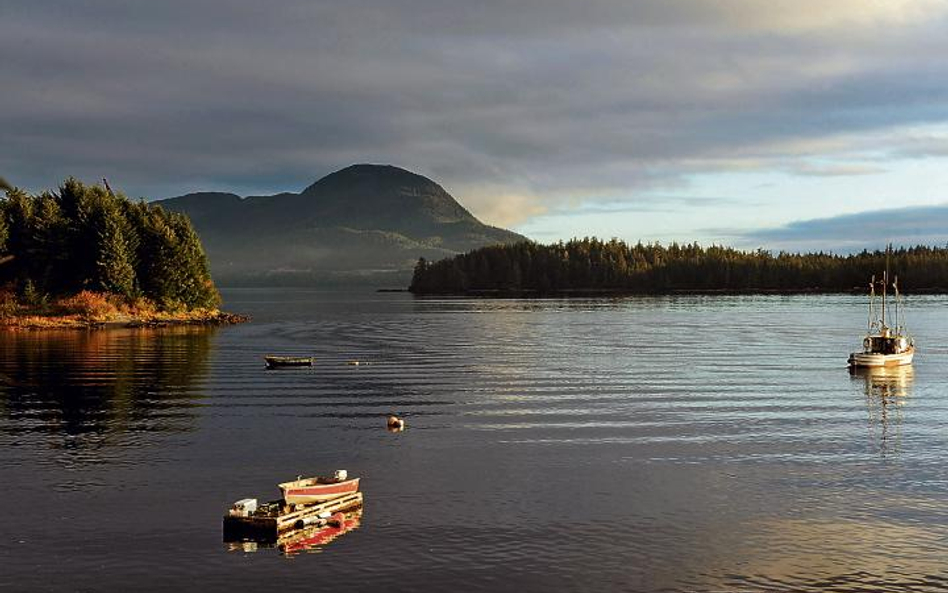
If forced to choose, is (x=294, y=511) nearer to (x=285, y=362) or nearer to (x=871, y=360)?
(x=285, y=362)

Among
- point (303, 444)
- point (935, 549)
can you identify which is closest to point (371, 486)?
point (303, 444)

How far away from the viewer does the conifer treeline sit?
173250 millimetres

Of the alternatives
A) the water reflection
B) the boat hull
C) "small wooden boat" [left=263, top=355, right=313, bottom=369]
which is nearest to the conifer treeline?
the water reflection

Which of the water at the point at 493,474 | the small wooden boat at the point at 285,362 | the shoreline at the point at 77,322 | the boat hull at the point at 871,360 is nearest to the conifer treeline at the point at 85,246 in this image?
the shoreline at the point at 77,322

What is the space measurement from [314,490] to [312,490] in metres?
0.10

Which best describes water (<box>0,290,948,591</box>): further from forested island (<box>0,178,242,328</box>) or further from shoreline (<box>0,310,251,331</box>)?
forested island (<box>0,178,242,328</box>)

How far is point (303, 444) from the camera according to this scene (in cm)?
5888

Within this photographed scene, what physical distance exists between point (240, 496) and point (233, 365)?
6831 centimetres

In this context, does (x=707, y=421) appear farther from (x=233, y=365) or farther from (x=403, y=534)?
(x=233, y=365)

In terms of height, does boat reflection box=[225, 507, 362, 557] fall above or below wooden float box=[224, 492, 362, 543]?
below

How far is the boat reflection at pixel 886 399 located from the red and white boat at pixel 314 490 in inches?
1392

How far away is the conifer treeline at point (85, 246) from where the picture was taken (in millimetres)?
173250

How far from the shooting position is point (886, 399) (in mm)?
82375

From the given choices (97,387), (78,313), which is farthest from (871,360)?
(78,313)
